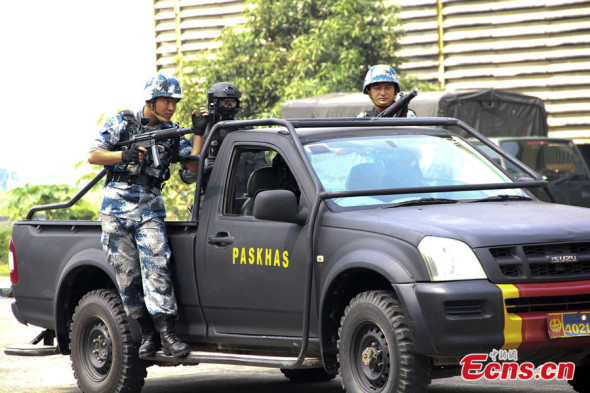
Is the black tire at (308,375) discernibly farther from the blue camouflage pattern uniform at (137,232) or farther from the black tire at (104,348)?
the blue camouflage pattern uniform at (137,232)

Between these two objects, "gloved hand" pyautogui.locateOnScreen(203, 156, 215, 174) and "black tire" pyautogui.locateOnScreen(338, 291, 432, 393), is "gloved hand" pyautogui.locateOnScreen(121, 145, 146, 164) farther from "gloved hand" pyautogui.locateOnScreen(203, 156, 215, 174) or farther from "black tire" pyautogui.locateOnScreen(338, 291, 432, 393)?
"black tire" pyautogui.locateOnScreen(338, 291, 432, 393)

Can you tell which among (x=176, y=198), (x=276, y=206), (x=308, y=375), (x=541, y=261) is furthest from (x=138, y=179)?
(x=176, y=198)

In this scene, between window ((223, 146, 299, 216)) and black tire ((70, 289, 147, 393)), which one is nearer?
window ((223, 146, 299, 216))

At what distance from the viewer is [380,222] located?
19.4 feet

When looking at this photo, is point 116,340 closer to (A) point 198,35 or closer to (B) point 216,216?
(B) point 216,216

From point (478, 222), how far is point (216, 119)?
3.26m

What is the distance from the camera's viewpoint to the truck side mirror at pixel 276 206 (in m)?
6.15

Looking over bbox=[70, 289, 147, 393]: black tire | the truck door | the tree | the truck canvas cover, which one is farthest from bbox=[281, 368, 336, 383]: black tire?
the tree

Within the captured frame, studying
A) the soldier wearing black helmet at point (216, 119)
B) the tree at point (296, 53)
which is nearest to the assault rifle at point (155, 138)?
the soldier wearing black helmet at point (216, 119)

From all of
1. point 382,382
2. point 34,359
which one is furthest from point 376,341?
point 34,359

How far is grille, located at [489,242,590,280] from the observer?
18.2ft

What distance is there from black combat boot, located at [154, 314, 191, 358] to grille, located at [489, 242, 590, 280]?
237 cm

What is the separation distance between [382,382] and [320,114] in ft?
42.2

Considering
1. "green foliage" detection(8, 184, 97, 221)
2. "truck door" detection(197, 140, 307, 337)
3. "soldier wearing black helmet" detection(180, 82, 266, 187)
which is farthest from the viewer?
"green foliage" detection(8, 184, 97, 221)
